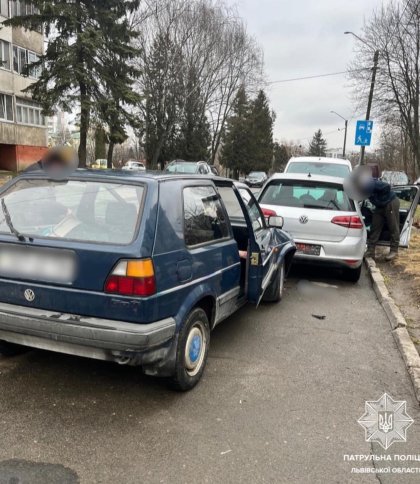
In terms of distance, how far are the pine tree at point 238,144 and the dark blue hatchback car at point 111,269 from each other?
50080 millimetres

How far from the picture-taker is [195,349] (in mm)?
3596

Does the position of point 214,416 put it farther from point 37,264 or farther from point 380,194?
point 380,194

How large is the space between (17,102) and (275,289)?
29419 millimetres

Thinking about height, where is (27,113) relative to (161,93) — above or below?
below

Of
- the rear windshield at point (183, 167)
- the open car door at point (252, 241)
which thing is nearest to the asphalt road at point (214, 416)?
the open car door at point (252, 241)

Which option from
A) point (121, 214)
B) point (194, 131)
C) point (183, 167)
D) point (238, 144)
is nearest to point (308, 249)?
point (121, 214)

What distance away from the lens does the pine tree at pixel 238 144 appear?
174 ft

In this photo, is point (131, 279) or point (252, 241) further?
point (252, 241)

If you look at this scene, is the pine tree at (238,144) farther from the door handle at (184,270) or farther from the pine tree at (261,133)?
the door handle at (184,270)

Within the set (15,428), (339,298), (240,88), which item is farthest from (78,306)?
(240,88)

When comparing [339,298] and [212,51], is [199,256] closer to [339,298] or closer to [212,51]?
[339,298]

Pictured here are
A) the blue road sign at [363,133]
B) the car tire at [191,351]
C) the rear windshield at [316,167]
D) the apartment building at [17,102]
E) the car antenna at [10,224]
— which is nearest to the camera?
the car antenna at [10,224]

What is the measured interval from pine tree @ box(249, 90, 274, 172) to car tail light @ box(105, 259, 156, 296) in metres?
52.6

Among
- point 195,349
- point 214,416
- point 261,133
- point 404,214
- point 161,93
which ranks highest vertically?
point 161,93
